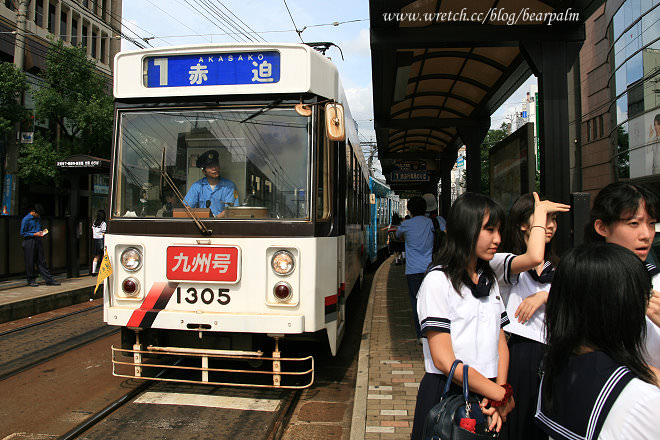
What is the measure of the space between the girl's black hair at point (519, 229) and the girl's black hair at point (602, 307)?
127 cm

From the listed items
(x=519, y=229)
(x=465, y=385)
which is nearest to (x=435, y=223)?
(x=519, y=229)

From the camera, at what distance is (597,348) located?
159 centimetres

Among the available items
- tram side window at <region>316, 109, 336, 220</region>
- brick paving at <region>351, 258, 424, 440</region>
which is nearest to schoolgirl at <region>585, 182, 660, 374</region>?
brick paving at <region>351, 258, 424, 440</region>

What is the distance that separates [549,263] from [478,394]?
101cm

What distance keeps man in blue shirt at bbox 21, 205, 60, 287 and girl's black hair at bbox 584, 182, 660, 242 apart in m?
11.1

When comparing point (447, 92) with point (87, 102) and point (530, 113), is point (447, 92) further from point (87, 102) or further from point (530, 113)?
point (530, 113)

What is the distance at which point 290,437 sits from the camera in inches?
160

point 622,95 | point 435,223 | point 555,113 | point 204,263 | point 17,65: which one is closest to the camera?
point 204,263

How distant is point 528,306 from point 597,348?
0.98 m

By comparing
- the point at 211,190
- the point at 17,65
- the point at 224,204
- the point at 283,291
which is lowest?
the point at 283,291

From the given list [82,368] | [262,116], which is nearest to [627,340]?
[262,116]

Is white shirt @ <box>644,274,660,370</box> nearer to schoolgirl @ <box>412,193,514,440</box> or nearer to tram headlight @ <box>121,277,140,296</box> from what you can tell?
schoolgirl @ <box>412,193,514,440</box>

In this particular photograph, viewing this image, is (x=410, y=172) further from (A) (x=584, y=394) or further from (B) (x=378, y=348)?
(A) (x=584, y=394)

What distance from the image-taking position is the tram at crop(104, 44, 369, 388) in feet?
14.6
